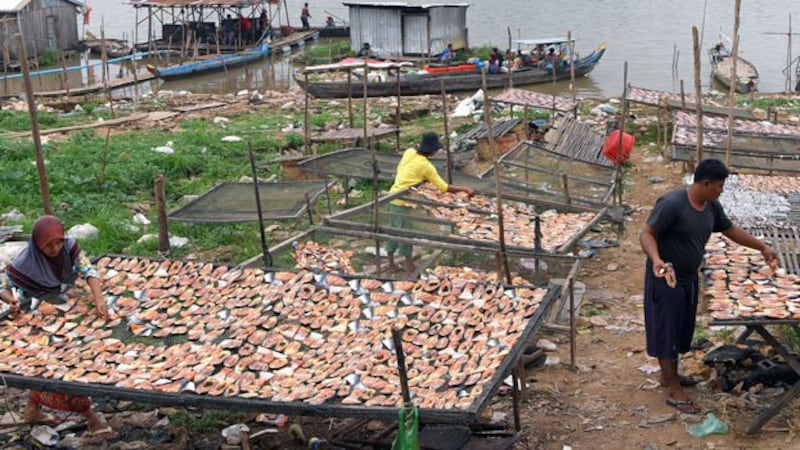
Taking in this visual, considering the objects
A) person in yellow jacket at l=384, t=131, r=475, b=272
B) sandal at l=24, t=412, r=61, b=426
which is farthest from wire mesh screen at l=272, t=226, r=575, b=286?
sandal at l=24, t=412, r=61, b=426

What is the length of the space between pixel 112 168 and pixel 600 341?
7080mm

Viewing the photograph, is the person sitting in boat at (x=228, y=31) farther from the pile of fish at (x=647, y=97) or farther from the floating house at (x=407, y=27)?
the pile of fish at (x=647, y=97)

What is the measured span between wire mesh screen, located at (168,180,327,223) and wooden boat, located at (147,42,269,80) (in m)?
17.3

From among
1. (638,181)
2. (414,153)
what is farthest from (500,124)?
(414,153)

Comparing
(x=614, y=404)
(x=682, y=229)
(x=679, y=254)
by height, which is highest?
(x=682, y=229)

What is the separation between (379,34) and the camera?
2669 centimetres

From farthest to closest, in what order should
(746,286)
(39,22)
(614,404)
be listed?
(39,22), (614,404), (746,286)

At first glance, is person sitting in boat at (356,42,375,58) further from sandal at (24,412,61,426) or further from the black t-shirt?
the black t-shirt

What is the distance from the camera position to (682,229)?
5.05 m

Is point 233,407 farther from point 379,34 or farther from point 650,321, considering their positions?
point 379,34

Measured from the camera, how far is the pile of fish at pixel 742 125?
37.9 feet

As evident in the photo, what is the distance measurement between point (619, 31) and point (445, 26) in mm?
9281

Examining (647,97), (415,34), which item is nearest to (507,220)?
(647,97)

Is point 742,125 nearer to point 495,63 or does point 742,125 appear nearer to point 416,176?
point 416,176
